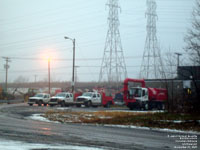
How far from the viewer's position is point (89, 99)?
137ft

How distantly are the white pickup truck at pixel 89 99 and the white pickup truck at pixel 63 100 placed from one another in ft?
5.01

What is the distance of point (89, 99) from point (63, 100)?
376 centimetres

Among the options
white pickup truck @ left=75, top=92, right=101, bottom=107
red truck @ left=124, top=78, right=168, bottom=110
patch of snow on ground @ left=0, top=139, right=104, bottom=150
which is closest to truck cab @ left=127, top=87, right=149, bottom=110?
red truck @ left=124, top=78, right=168, bottom=110

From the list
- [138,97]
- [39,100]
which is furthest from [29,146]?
[39,100]

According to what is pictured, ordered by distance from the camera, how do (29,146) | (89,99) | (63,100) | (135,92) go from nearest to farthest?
(29,146) → (135,92) → (89,99) → (63,100)

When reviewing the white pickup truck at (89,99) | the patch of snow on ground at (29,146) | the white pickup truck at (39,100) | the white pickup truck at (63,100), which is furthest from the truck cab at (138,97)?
the patch of snow on ground at (29,146)

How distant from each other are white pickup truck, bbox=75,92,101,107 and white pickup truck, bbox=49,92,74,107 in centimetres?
153

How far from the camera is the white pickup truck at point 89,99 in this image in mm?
41750

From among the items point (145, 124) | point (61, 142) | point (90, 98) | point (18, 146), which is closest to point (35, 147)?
point (18, 146)

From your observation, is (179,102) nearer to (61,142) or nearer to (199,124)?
(199,124)

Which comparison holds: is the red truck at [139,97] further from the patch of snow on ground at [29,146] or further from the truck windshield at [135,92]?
the patch of snow on ground at [29,146]

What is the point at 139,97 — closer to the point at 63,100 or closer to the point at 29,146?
the point at 63,100

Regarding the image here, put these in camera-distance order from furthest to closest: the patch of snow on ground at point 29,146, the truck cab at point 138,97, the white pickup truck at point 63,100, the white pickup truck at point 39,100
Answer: the white pickup truck at point 39,100 → the white pickup truck at point 63,100 → the truck cab at point 138,97 → the patch of snow on ground at point 29,146

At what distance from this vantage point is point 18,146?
923cm
